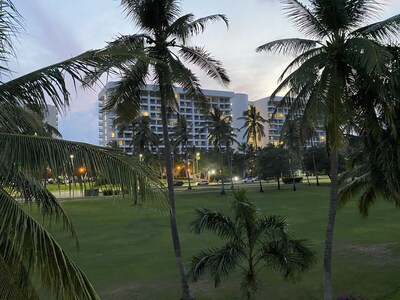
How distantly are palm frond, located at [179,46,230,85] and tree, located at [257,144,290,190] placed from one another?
5239 cm

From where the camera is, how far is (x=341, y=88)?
457 inches

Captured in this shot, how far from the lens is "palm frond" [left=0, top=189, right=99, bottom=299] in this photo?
4.28m

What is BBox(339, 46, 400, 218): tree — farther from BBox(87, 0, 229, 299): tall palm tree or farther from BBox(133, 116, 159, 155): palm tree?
BBox(133, 116, 159, 155): palm tree

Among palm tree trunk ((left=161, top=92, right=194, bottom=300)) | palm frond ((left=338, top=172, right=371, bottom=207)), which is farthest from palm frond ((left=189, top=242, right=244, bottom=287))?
palm frond ((left=338, top=172, right=371, bottom=207))

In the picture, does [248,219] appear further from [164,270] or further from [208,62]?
[164,270]

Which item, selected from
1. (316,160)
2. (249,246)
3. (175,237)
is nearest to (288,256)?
(249,246)

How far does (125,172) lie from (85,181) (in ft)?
2.13

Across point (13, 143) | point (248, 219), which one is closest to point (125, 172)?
point (13, 143)

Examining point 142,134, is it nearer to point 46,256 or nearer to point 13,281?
point 13,281

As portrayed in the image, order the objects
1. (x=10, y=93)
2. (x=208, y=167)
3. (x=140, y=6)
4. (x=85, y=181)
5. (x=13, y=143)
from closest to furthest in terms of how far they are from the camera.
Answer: (x=13, y=143) → (x=85, y=181) → (x=10, y=93) → (x=140, y=6) → (x=208, y=167)

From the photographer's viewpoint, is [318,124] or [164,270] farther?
[164,270]

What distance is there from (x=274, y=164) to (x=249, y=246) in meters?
54.8

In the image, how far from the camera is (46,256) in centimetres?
431

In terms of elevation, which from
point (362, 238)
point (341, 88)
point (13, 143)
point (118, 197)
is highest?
point (341, 88)
